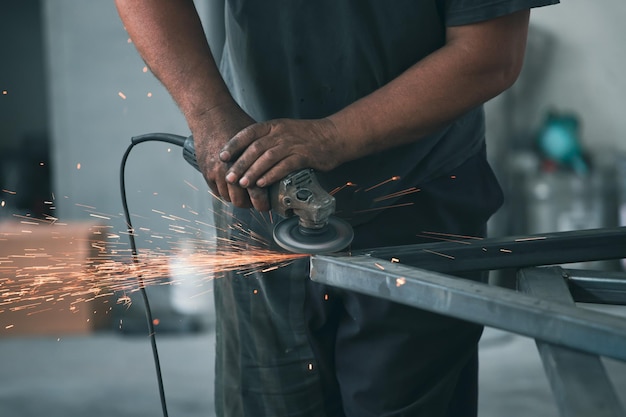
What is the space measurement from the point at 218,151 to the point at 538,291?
50 centimetres

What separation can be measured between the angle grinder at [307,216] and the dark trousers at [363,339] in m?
0.22

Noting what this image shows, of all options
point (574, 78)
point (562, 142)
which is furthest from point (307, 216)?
point (574, 78)

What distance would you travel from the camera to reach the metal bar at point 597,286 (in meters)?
1.10

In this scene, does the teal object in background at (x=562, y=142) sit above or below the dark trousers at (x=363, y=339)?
above

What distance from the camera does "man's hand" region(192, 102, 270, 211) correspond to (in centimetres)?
119

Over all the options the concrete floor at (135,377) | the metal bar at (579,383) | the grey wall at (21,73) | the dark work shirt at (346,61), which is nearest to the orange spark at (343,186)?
the dark work shirt at (346,61)

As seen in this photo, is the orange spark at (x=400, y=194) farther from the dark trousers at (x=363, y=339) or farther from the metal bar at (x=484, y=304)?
the metal bar at (x=484, y=304)

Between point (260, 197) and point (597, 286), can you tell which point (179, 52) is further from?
point (597, 286)

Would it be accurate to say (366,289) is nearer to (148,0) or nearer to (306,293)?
(306,293)

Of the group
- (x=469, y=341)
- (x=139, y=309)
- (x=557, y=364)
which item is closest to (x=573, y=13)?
(x=139, y=309)

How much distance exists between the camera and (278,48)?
137 cm

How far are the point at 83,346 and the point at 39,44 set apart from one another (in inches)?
66.2

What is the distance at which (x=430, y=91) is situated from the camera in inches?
49.0

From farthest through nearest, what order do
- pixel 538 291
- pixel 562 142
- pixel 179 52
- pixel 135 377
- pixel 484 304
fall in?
pixel 562 142
pixel 135 377
pixel 179 52
pixel 538 291
pixel 484 304
